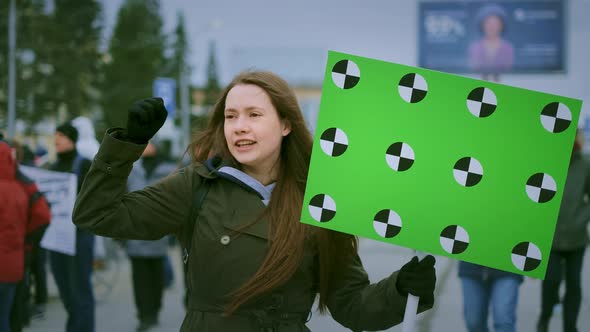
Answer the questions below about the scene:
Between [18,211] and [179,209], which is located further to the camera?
[18,211]

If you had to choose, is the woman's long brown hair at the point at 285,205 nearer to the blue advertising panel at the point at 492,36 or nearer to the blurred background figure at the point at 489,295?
the blurred background figure at the point at 489,295

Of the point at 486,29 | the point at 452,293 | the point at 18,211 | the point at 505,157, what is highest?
the point at 486,29

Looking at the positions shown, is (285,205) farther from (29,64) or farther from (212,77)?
(212,77)

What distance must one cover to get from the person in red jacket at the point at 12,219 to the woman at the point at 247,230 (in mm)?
2928

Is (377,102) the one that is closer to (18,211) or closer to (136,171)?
(18,211)

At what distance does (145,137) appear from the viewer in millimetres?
2594

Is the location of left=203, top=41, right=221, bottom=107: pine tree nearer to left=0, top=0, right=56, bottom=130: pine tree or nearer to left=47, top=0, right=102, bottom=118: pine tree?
left=47, top=0, right=102, bottom=118: pine tree

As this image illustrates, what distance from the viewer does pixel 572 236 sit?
6871mm

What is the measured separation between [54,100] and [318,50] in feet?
43.7

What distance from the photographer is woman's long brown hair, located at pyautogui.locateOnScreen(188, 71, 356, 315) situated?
8.90ft

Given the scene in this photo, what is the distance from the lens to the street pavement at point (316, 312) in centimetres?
781

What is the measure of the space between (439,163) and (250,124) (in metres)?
0.70

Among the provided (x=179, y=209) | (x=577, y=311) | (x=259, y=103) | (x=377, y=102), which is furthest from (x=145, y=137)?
(x=577, y=311)

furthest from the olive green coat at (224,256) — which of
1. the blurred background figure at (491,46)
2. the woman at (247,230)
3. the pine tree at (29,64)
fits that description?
the pine tree at (29,64)
